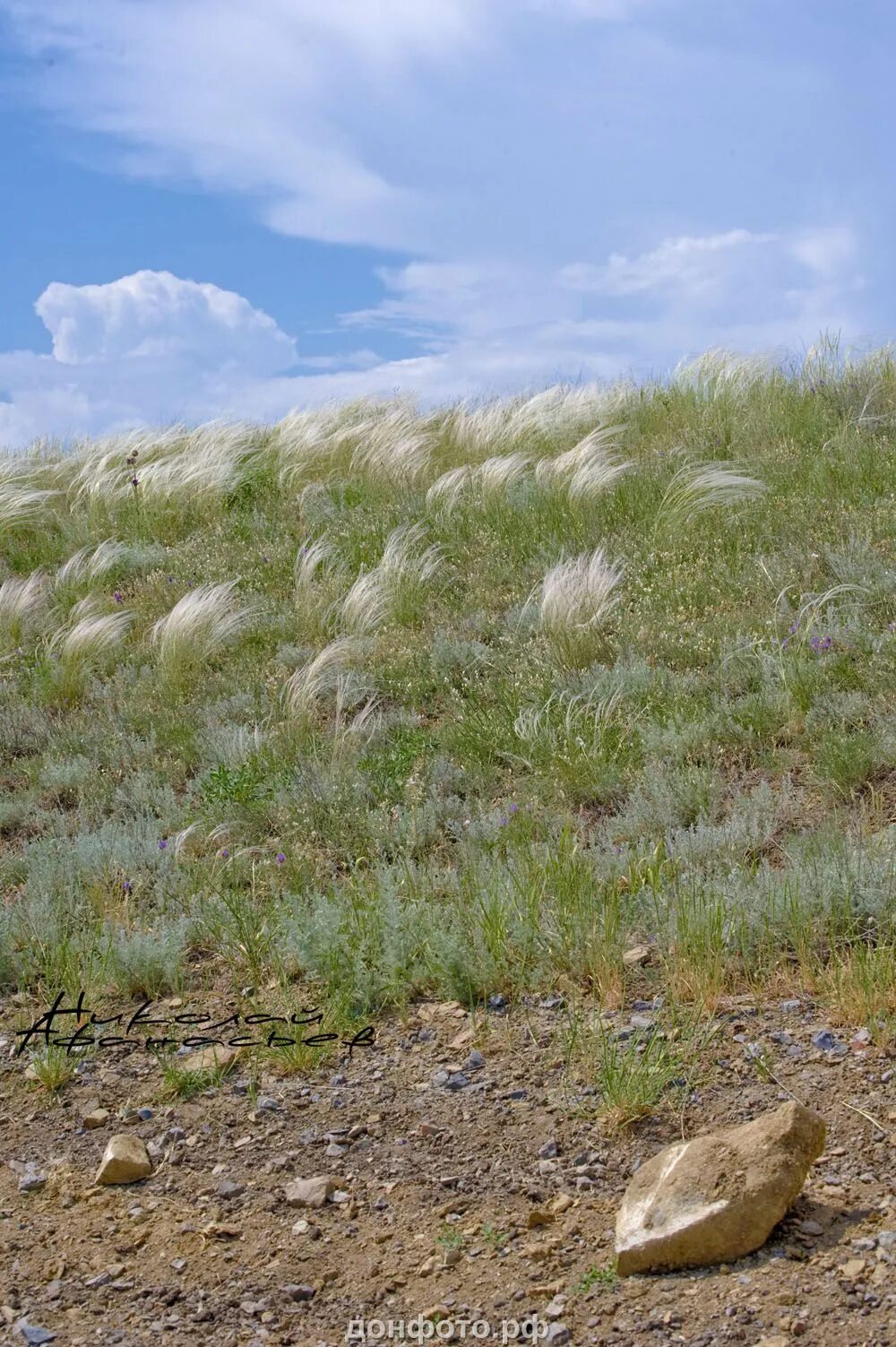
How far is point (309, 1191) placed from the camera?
3137mm

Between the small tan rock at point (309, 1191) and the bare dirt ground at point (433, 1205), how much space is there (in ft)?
0.11

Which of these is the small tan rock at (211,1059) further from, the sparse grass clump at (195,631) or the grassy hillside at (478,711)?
the sparse grass clump at (195,631)

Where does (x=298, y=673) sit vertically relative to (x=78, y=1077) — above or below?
above

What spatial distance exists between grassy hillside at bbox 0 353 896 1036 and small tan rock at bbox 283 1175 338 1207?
2.87 feet

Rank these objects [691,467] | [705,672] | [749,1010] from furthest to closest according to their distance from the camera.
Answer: [691,467]
[705,672]
[749,1010]

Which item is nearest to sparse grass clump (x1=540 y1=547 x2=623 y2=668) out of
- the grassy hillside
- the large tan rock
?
the grassy hillside

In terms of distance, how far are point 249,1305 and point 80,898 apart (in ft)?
9.62

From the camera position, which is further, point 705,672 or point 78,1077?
point 705,672

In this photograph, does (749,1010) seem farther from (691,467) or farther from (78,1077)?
(691,467)

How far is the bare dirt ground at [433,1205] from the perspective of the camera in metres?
2.58

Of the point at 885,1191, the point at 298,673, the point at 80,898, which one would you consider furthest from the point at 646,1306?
the point at 298,673

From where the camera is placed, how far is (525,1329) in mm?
2557
